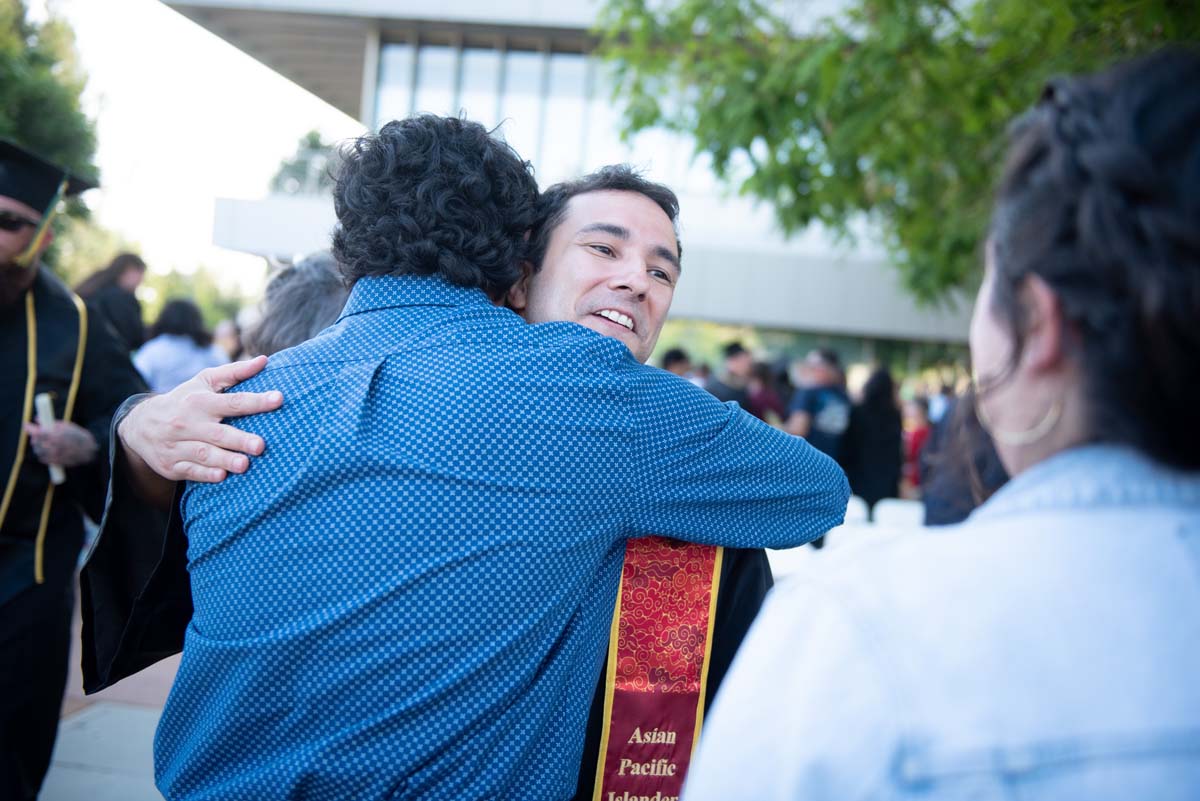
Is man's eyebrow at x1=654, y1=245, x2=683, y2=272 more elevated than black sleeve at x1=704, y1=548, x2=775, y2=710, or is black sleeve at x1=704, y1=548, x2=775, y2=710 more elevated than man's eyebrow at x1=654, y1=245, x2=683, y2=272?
man's eyebrow at x1=654, y1=245, x2=683, y2=272

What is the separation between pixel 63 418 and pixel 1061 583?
10.3ft

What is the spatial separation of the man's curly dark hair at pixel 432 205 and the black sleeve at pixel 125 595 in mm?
694

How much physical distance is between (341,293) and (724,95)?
468 cm

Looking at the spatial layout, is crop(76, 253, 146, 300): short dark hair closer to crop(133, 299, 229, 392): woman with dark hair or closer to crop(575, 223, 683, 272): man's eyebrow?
crop(133, 299, 229, 392): woman with dark hair

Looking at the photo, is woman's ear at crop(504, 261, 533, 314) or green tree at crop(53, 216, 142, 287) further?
green tree at crop(53, 216, 142, 287)

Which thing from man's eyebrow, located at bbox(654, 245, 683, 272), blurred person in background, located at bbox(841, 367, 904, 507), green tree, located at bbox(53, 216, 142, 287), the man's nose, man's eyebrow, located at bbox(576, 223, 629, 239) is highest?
man's eyebrow, located at bbox(576, 223, 629, 239)

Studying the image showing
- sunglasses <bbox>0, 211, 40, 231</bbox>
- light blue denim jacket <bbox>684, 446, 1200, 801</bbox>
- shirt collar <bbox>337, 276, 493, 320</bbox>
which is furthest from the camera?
sunglasses <bbox>0, 211, 40, 231</bbox>

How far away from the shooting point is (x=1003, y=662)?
2.88 feet

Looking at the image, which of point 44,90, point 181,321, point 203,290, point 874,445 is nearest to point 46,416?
point 181,321

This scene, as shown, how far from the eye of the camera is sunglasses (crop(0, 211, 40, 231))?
3012 mm

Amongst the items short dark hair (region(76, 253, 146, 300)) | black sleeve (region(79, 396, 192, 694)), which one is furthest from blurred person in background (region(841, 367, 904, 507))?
black sleeve (region(79, 396, 192, 694))

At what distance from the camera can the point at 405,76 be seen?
820 inches

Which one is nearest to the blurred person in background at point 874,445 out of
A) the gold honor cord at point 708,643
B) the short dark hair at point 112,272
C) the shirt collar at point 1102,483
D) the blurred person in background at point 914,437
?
the blurred person in background at point 914,437

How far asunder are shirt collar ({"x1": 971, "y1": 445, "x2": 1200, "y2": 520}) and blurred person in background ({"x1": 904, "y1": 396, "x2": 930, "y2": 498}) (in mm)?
13776
